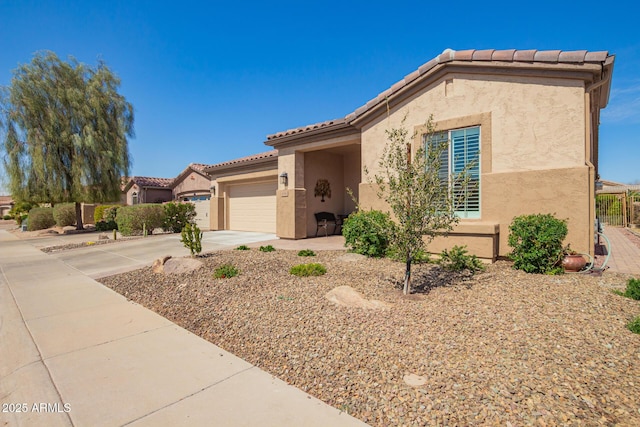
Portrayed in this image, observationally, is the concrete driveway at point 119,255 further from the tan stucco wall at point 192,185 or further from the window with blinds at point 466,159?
the tan stucco wall at point 192,185

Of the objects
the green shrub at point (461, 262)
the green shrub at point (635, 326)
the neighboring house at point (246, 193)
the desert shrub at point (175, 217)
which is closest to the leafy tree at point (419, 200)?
the green shrub at point (461, 262)

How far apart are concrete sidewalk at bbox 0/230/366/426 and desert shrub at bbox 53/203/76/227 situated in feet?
71.0

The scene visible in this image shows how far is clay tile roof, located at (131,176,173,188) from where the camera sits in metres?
28.9

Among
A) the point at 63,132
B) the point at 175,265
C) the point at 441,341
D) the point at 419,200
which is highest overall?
the point at 63,132

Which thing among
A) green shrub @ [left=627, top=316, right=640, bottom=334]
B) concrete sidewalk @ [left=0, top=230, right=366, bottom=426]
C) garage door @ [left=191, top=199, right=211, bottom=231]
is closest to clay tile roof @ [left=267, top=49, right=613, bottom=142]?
green shrub @ [left=627, top=316, right=640, bottom=334]

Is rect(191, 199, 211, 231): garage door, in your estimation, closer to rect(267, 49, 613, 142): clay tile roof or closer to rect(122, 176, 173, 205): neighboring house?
rect(122, 176, 173, 205): neighboring house

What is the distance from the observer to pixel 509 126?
738 cm

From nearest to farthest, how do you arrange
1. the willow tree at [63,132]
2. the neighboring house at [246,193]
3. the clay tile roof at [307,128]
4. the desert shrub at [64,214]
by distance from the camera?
the clay tile roof at [307,128]
the neighboring house at [246,193]
the willow tree at [63,132]
the desert shrub at [64,214]

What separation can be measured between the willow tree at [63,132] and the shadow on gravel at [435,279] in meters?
20.8

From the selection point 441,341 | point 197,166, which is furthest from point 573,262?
point 197,166

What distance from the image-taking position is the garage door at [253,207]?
15463 mm

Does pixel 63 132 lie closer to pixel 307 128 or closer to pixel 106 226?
pixel 106 226

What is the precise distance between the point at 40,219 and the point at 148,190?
836 centimetres

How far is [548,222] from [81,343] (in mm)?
8173
